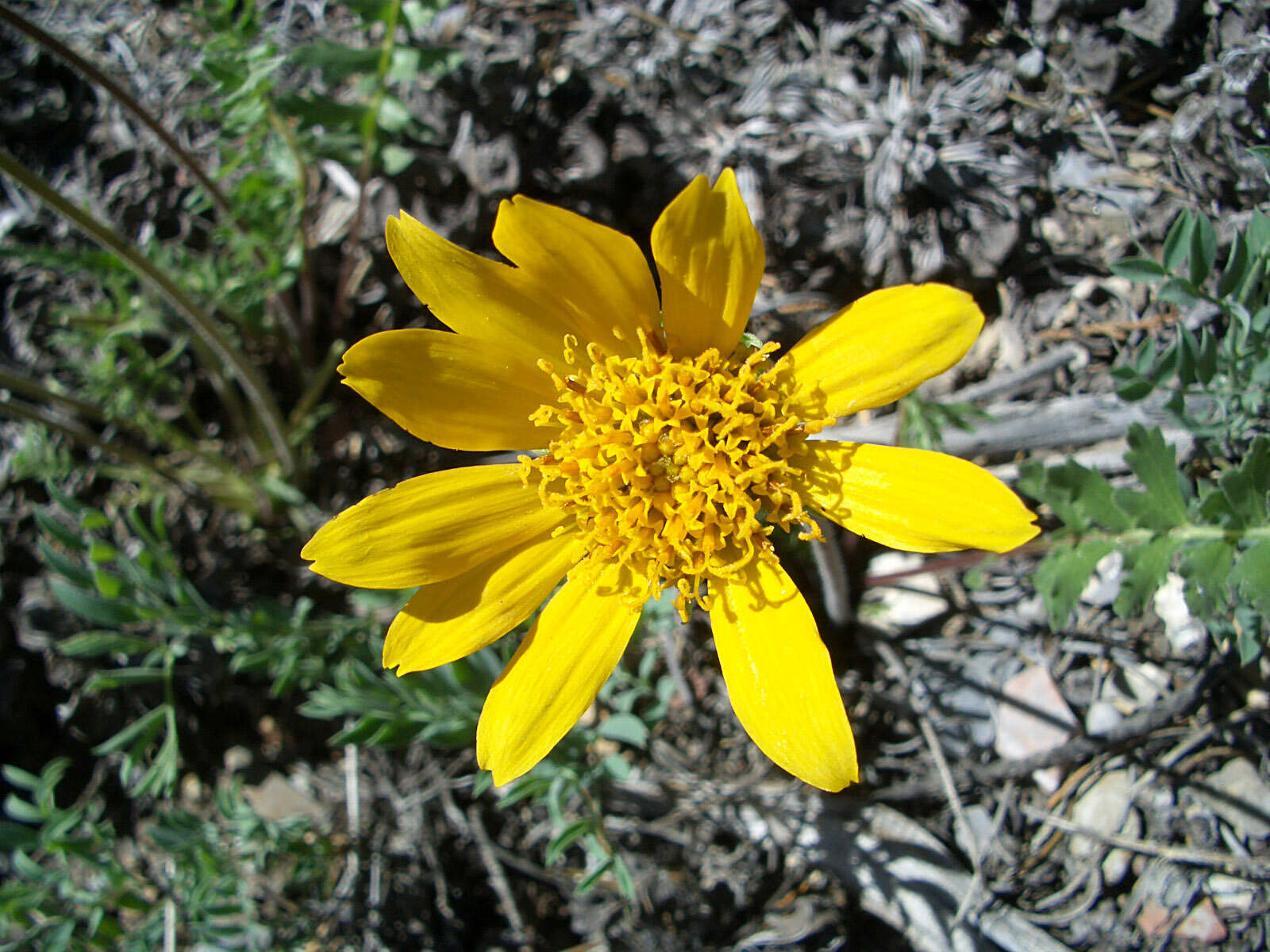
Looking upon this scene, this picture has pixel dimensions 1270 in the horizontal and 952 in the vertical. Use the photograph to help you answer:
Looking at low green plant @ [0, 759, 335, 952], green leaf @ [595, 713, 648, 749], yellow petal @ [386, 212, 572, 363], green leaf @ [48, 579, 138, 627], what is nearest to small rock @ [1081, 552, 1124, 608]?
green leaf @ [595, 713, 648, 749]

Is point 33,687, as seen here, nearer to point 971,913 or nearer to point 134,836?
point 134,836

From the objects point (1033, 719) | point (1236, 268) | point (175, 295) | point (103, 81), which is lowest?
point (1033, 719)

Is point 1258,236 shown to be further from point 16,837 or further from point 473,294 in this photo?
point 16,837

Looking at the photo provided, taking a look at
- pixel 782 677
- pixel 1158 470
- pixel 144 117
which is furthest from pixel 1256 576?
pixel 144 117

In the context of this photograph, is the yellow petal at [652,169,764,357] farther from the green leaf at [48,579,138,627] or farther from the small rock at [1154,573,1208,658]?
the green leaf at [48,579,138,627]

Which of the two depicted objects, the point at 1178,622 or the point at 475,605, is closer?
the point at 475,605
